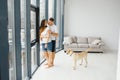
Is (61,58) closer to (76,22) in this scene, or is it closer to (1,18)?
(76,22)

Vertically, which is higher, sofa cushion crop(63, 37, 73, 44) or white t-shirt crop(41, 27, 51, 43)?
white t-shirt crop(41, 27, 51, 43)

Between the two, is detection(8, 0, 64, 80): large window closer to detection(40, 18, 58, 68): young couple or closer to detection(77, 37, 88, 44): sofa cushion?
detection(40, 18, 58, 68): young couple

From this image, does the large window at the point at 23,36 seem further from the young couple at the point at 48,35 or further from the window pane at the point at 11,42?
the young couple at the point at 48,35

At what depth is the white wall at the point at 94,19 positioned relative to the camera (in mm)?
8812

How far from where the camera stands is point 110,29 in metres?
8.91

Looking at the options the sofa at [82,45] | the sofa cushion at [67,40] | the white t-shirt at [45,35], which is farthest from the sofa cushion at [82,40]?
the white t-shirt at [45,35]

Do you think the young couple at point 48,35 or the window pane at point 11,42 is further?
the young couple at point 48,35

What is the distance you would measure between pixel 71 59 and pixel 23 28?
3000mm

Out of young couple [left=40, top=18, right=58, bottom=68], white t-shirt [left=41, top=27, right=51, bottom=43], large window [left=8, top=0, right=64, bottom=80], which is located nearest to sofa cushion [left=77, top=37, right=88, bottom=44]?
large window [left=8, top=0, right=64, bottom=80]

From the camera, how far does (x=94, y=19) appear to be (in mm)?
8914

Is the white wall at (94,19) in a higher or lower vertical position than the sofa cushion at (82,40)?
higher

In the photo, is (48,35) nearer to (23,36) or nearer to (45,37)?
(45,37)

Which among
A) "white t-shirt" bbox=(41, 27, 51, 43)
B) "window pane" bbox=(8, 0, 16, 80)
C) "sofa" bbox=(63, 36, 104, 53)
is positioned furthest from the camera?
"sofa" bbox=(63, 36, 104, 53)

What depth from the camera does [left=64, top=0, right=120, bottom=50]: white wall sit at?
8.81 metres
